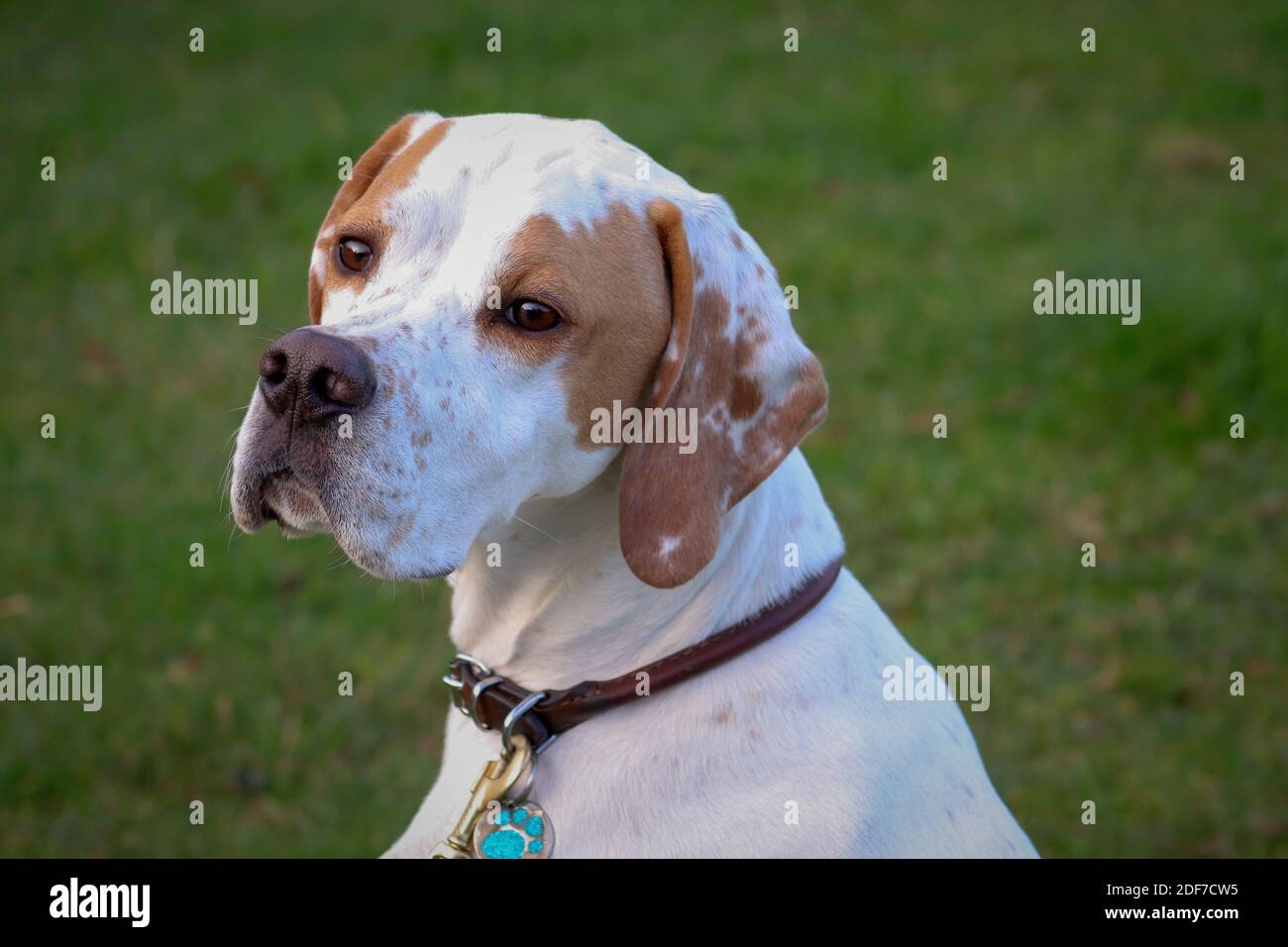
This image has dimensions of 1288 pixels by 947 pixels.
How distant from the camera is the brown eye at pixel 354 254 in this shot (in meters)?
2.82

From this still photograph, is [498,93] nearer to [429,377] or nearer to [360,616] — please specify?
[360,616]

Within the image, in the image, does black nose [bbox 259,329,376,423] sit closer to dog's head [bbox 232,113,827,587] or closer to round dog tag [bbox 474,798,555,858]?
dog's head [bbox 232,113,827,587]

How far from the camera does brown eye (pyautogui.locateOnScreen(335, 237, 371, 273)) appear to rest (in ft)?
9.25

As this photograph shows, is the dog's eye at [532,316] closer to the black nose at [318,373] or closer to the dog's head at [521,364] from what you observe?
the dog's head at [521,364]

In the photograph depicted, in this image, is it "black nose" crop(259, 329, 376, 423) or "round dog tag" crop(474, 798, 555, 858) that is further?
"round dog tag" crop(474, 798, 555, 858)

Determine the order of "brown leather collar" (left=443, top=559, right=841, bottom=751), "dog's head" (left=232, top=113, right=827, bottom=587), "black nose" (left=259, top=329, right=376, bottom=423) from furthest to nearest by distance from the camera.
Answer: "brown leather collar" (left=443, top=559, right=841, bottom=751) < "dog's head" (left=232, top=113, right=827, bottom=587) < "black nose" (left=259, top=329, right=376, bottom=423)

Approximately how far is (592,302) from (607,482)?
0.38m

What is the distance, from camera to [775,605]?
112 inches

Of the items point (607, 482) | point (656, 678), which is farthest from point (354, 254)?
point (656, 678)

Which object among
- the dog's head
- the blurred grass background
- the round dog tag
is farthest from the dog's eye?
the blurred grass background

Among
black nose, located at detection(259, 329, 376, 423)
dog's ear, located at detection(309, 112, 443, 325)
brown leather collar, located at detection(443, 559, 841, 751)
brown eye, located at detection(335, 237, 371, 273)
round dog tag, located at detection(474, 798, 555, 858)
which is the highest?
dog's ear, located at detection(309, 112, 443, 325)

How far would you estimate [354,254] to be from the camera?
284 cm
